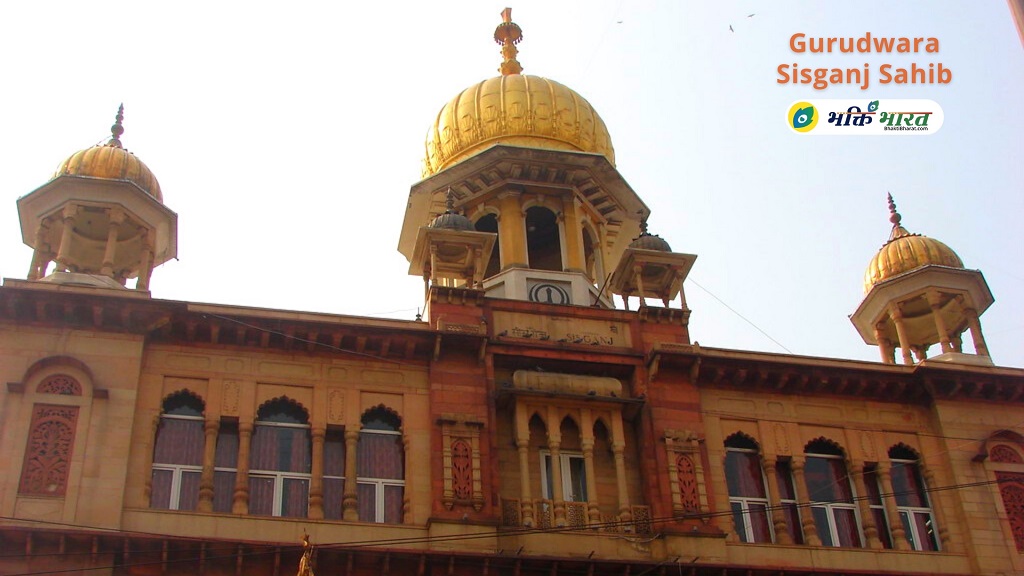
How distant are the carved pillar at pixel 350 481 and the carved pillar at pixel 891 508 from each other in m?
7.85

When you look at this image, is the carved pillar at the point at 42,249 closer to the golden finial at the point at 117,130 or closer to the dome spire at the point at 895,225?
the golden finial at the point at 117,130

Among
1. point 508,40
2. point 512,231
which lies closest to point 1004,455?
point 512,231

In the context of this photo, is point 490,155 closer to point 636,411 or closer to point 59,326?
point 636,411

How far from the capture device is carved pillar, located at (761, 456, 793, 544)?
18.6m

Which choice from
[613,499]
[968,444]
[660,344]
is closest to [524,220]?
[660,344]

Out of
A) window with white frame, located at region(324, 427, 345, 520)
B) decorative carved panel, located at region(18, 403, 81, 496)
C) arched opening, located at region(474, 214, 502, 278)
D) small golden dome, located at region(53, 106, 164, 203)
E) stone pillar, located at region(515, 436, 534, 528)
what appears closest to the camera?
decorative carved panel, located at region(18, 403, 81, 496)

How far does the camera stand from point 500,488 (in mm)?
17953

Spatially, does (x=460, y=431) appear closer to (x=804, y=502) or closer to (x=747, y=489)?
(x=747, y=489)

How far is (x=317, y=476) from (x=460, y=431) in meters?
2.08

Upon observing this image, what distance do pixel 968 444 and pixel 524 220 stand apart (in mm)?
8378

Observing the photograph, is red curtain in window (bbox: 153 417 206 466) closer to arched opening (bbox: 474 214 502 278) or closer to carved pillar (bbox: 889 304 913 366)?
arched opening (bbox: 474 214 502 278)

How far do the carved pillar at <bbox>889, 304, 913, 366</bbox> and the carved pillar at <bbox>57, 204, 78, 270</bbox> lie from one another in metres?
13.4

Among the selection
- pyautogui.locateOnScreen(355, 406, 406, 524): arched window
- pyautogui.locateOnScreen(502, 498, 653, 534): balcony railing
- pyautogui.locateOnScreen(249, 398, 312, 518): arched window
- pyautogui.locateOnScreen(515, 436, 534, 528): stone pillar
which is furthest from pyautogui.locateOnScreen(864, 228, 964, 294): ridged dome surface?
pyautogui.locateOnScreen(249, 398, 312, 518): arched window

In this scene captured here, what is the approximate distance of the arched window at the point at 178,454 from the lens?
16953 mm
